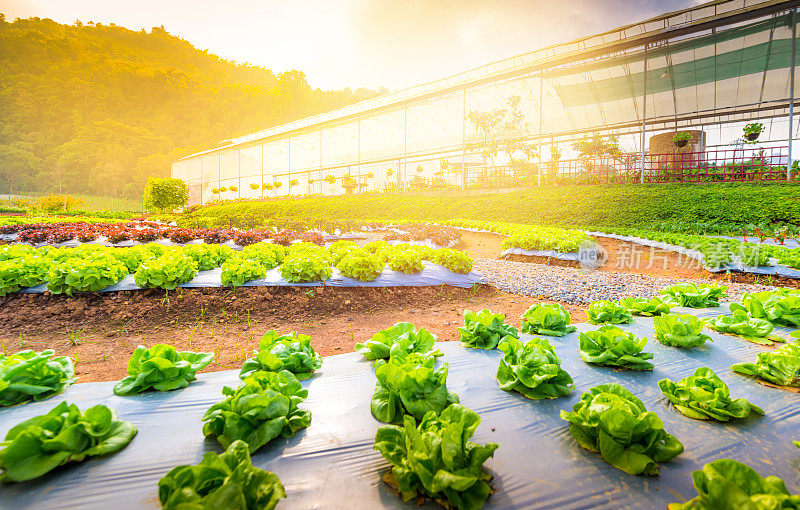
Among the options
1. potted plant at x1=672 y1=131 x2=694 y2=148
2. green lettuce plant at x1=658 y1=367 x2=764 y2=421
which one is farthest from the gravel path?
potted plant at x1=672 y1=131 x2=694 y2=148

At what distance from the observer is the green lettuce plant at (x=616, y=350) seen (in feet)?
6.81

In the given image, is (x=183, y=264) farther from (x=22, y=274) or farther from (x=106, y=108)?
(x=106, y=108)

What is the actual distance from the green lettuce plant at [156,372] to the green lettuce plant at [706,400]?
253cm

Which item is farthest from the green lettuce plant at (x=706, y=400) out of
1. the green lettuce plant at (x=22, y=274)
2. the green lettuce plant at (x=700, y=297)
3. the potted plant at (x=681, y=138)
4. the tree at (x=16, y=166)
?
the tree at (x=16, y=166)

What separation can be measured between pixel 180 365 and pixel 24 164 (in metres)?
64.7

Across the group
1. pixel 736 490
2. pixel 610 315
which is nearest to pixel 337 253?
pixel 610 315

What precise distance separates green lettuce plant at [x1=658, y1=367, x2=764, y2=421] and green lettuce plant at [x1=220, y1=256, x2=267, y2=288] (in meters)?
4.34

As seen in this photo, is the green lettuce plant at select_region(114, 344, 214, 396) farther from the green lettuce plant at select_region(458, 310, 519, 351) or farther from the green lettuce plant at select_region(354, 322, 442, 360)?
the green lettuce plant at select_region(458, 310, 519, 351)

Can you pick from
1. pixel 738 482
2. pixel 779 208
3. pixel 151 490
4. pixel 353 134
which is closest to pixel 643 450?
pixel 738 482

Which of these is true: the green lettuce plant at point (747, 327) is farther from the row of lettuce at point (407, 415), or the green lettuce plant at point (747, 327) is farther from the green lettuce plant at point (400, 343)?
the green lettuce plant at point (400, 343)

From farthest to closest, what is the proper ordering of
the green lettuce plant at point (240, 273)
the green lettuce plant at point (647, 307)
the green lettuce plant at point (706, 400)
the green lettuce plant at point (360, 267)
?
the green lettuce plant at point (360, 267), the green lettuce plant at point (240, 273), the green lettuce plant at point (647, 307), the green lettuce plant at point (706, 400)

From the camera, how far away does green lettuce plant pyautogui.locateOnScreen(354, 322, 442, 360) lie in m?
2.15

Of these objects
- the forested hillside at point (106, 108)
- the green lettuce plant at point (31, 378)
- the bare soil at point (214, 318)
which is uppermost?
the forested hillside at point (106, 108)

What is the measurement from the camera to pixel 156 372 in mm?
1804
